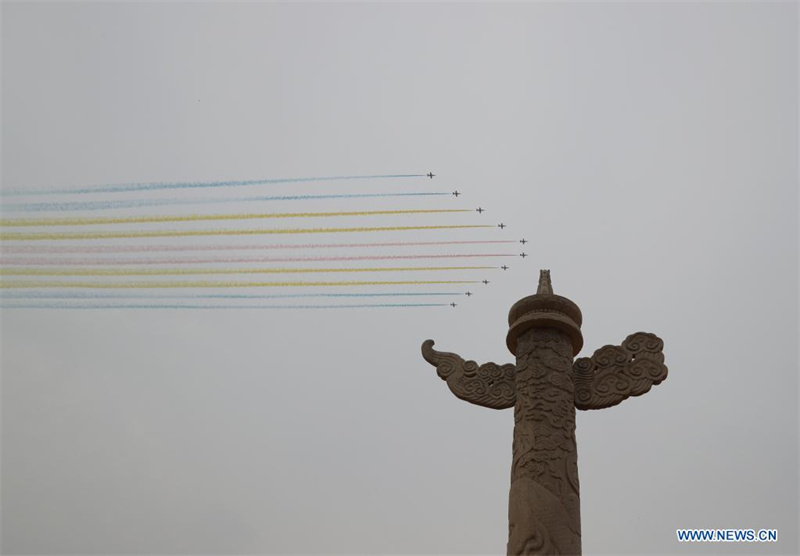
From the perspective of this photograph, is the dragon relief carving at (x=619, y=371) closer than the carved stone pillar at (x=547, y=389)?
No

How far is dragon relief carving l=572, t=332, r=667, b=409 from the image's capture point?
10727mm

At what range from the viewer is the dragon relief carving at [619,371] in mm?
10727

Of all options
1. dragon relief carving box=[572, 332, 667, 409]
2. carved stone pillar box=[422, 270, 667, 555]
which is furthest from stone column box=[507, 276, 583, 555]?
dragon relief carving box=[572, 332, 667, 409]

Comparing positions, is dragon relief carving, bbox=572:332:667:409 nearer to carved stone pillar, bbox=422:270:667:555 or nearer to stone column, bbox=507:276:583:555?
carved stone pillar, bbox=422:270:667:555

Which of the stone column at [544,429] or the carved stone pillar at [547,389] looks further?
the carved stone pillar at [547,389]

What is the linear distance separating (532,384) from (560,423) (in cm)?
66

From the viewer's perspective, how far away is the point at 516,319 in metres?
11.5

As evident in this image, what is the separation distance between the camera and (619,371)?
1089 centimetres

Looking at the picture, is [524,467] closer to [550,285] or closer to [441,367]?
[441,367]

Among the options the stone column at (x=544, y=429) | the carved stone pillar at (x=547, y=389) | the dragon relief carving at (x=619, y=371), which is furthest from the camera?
the dragon relief carving at (x=619, y=371)

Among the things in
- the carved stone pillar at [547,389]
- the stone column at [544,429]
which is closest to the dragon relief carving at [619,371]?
the carved stone pillar at [547,389]

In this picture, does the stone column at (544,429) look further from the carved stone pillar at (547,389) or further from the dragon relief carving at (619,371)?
the dragon relief carving at (619,371)

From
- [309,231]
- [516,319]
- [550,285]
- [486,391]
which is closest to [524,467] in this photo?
[486,391]

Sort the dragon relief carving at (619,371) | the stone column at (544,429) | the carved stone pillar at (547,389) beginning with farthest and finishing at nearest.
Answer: the dragon relief carving at (619,371) < the carved stone pillar at (547,389) < the stone column at (544,429)
